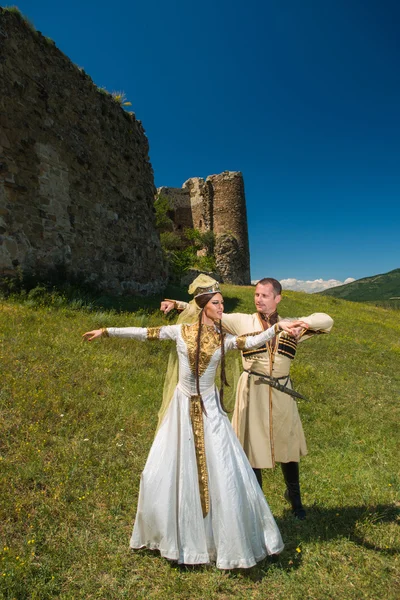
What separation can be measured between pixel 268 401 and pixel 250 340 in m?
0.78

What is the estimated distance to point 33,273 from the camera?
8.70 metres

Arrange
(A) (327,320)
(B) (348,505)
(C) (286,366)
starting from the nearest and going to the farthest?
1. (A) (327,320)
2. (C) (286,366)
3. (B) (348,505)

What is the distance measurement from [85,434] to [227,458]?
2170mm

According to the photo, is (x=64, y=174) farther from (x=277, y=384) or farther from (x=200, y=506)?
(x=200, y=506)

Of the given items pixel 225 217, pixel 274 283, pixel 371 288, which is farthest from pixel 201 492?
pixel 371 288

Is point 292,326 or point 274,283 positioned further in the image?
point 274,283

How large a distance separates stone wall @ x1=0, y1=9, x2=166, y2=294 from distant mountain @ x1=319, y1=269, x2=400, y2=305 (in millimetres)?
151182

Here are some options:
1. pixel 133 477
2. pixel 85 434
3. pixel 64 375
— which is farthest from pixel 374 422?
pixel 64 375

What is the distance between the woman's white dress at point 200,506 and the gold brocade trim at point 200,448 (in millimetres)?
28

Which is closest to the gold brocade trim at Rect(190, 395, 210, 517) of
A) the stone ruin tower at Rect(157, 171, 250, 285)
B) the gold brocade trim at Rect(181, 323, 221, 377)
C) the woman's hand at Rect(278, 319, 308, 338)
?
the gold brocade trim at Rect(181, 323, 221, 377)

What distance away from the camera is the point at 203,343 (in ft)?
9.61

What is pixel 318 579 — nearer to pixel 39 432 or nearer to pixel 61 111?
pixel 39 432

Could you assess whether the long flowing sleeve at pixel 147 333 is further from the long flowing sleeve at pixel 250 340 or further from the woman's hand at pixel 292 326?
the woman's hand at pixel 292 326

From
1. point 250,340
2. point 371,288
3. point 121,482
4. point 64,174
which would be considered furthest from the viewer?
point 371,288
